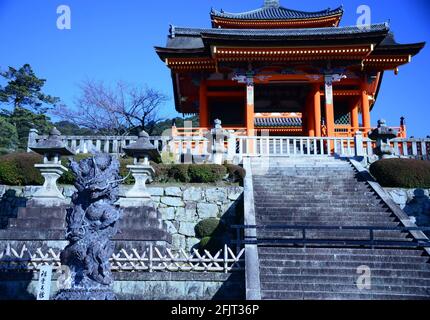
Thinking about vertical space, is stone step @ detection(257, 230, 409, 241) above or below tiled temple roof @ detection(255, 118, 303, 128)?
below

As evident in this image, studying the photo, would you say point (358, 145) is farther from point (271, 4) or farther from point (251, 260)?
point (271, 4)

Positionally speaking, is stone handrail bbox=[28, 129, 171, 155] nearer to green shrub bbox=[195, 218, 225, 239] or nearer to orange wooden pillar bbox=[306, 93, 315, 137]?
green shrub bbox=[195, 218, 225, 239]

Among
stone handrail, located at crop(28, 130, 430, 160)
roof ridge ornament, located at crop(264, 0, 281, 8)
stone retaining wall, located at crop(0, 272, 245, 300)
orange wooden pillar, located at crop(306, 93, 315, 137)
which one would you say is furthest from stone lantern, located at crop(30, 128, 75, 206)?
roof ridge ornament, located at crop(264, 0, 281, 8)

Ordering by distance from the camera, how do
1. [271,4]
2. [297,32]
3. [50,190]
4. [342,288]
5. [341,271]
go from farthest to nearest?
[271,4] → [297,32] → [50,190] → [341,271] → [342,288]

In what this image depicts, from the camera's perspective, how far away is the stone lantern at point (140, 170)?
33.2 ft

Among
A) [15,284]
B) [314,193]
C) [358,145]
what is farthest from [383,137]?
[15,284]

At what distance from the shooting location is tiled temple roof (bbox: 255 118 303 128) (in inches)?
909

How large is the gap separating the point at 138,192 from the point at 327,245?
497 centimetres

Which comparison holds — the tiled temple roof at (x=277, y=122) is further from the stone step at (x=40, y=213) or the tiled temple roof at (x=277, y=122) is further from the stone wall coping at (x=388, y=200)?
the stone step at (x=40, y=213)

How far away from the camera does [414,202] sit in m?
11.3

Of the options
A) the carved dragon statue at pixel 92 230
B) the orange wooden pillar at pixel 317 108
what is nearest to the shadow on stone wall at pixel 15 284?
the carved dragon statue at pixel 92 230

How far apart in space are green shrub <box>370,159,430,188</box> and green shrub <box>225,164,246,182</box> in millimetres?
4181

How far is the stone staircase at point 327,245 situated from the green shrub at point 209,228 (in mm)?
1294

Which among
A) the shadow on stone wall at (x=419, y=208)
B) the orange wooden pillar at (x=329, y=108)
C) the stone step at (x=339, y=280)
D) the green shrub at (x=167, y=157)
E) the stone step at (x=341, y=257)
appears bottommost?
the stone step at (x=339, y=280)
